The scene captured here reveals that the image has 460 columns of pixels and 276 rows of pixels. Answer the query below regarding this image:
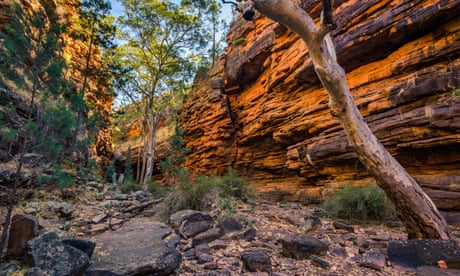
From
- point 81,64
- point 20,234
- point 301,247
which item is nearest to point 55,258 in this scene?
point 20,234

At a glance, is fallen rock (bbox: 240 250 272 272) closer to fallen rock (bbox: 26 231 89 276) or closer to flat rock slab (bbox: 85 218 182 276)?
flat rock slab (bbox: 85 218 182 276)

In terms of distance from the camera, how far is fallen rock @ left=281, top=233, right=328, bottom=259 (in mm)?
2750

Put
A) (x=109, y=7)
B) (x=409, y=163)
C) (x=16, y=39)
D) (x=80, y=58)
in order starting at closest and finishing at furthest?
1. (x=16, y=39)
2. (x=409, y=163)
3. (x=109, y=7)
4. (x=80, y=58)

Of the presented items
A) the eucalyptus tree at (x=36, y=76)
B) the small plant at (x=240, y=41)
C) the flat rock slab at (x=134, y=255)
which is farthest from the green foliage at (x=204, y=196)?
the small plant at (x=240, y=41)

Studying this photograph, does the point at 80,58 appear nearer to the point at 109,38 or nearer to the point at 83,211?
the point at 109,38

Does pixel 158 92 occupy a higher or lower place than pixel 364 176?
higher

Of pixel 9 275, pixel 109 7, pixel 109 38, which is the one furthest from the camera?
pixel 109 38

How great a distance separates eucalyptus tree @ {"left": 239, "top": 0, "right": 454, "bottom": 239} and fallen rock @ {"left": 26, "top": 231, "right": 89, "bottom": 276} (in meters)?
3.70

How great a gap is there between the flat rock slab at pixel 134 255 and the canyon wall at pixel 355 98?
573 centimetres

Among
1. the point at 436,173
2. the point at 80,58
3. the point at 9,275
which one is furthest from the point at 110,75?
the point at 436,173

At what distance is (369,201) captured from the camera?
4633 millimetres

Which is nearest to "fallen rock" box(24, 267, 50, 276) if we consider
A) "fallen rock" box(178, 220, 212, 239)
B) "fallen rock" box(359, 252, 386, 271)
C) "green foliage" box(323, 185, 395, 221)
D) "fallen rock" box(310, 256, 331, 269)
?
"fallen rock" box(178, 220, 212, 239)

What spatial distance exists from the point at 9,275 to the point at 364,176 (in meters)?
8.01

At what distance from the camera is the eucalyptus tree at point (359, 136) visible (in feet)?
8.84
